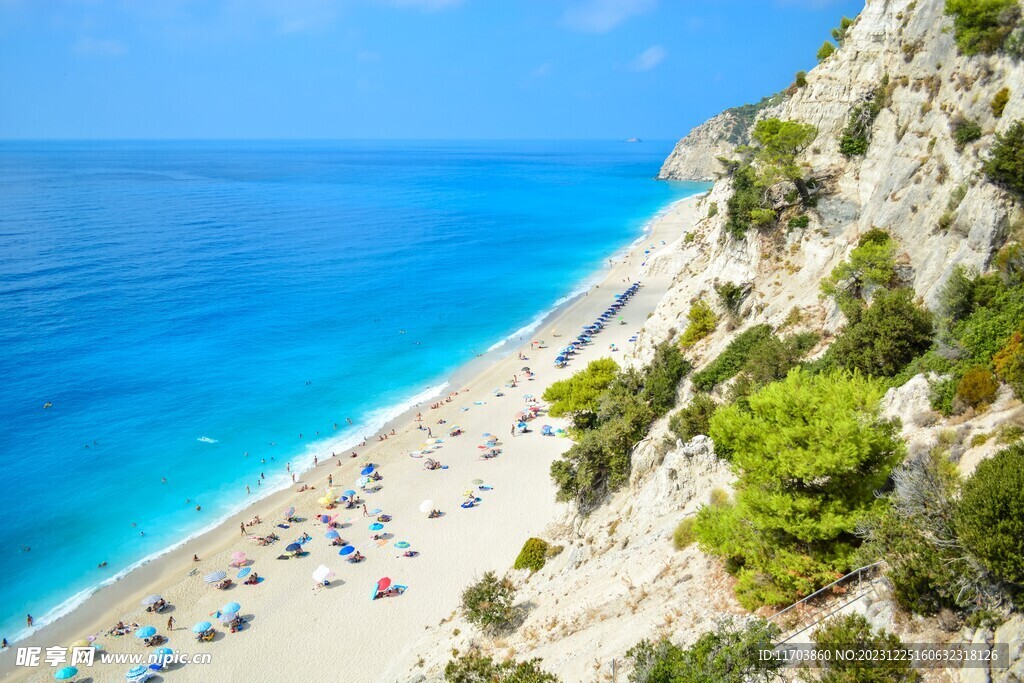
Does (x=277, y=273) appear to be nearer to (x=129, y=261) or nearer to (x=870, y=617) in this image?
(x=129, y=261)

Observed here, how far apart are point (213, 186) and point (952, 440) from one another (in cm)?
18834

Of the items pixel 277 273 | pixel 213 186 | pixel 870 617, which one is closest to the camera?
pixel 870 617

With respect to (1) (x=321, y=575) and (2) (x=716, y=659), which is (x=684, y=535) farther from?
(1) (x=321, y=575)

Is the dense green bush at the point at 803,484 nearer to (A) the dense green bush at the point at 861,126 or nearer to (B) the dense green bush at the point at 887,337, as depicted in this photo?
(B) the dense green bush at the point at 887,337

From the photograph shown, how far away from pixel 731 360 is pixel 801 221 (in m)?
10.5

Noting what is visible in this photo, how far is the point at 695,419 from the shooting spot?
23.9m

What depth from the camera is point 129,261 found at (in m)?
85.9

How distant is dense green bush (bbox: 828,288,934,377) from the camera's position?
2120 centimetres

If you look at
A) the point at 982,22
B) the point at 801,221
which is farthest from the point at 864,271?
the point at 982,22

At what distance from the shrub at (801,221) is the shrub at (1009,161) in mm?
11935

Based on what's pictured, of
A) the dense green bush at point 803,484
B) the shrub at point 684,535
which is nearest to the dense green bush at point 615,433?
the shrub at point 684,535

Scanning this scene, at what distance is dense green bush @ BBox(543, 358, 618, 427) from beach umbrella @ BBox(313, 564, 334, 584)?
47.9 feet

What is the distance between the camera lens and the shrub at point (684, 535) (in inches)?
659

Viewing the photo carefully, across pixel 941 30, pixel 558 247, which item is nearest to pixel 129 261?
pixel 558 247
